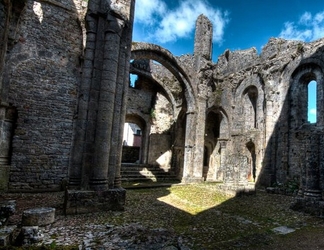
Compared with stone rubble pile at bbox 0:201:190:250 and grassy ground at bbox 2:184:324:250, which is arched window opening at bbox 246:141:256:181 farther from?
stone rubble pile at bbox 0:201:190:250

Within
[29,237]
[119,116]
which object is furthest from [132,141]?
[29,237]

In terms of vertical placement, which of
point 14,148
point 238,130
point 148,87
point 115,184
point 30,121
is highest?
point 148,87

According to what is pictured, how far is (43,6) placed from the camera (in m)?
8.38

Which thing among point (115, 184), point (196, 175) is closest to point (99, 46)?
point (115, 184)

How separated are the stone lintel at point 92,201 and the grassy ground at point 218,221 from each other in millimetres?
210

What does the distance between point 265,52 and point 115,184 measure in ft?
42.2

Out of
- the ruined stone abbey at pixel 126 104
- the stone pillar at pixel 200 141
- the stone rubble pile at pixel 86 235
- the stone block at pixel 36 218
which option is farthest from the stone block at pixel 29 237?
the stone pillar at pixel 200 141

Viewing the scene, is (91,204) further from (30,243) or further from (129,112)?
(129,112)

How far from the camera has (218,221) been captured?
5.00 m

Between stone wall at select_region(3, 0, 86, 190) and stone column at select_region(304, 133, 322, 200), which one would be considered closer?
stone column at select_region(304, 133, 322, 200)

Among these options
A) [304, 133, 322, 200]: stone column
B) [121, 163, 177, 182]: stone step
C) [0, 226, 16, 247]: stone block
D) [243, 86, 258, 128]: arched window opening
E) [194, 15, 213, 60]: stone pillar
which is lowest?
[121, 163, 177, 182]: stone step

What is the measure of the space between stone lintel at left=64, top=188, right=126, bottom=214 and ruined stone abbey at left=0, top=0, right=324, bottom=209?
0.08m

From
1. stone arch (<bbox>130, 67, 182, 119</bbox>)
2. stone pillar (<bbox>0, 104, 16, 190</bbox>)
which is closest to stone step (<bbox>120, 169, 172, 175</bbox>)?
stone arch (<bbox>130, 67, 182, 119</bbox>)

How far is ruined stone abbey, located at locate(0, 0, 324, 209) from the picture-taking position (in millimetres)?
5621
